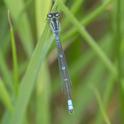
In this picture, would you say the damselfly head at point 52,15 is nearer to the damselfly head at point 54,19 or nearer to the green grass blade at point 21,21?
the damselfly head at point 54,19

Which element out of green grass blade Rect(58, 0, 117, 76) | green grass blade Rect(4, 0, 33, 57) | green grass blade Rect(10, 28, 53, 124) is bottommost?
green grass blade Rect(10, 28, 53, 124)

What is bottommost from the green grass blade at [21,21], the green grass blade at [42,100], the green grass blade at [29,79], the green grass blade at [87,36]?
the green grass blade at [29,79]

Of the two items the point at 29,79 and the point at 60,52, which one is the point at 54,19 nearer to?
the point at 60,52

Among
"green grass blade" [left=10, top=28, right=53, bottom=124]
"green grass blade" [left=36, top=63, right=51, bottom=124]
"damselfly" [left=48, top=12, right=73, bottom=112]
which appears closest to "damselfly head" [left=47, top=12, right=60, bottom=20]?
"damselfly" [left=48, top=12, right=73, bottom=112]

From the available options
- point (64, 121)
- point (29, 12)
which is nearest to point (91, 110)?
point (64, 121)

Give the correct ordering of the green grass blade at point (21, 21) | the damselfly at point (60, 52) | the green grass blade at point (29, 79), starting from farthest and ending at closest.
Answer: the green grass blade at point (21, 21) < the damselfly at point (60, 52) < the green grass blade at point (29, 79)

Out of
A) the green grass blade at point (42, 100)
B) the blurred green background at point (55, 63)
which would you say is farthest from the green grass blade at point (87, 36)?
the green grass blade at point (42, 100)

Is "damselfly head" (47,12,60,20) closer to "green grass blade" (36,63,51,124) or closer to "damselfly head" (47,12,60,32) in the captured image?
"damselfly head" (47,12,60,32)

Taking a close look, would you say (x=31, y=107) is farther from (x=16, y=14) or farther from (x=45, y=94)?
(x=16, y=14)
